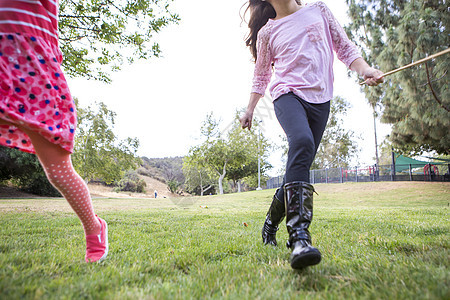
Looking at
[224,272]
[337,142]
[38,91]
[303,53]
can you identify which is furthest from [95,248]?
[337,142]

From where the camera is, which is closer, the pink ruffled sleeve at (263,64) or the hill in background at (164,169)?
the pink ruffled sleeve at (263,64)

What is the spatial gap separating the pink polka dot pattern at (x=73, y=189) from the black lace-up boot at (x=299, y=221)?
3.88ft

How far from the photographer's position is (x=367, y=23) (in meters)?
11.3

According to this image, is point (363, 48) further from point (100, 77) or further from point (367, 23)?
point (100, 77)

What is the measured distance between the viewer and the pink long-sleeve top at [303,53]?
1.90 metres

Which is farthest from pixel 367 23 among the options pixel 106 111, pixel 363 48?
pixel 106 111

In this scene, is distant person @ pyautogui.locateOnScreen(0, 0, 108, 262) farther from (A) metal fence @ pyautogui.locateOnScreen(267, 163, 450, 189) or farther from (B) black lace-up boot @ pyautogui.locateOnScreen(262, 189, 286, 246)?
(A) metal fence @ pyautogui.locateOnScreen(267, 163, 450, 189)

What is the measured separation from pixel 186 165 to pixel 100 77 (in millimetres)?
21511

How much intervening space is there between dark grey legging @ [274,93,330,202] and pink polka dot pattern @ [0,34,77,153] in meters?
1.28

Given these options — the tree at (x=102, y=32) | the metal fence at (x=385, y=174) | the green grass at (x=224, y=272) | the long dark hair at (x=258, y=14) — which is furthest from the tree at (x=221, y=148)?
the green grass at (x=224, y=272)

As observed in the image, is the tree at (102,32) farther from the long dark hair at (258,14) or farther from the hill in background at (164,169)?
the hill in background at (164,169)

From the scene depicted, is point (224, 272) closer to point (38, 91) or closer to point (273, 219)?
point (273, 219)

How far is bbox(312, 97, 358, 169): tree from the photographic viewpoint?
34.1 m

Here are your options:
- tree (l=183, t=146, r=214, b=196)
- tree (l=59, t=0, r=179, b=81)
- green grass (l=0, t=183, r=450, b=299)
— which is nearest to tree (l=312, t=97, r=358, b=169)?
tree (l=183, t=146, r=214, b=196)
